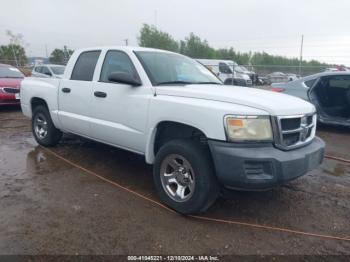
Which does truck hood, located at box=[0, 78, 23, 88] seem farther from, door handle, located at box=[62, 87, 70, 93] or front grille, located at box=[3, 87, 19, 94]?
door handle, located at box=[62, 87, 70, 93]

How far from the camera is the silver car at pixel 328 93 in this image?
7207 mm

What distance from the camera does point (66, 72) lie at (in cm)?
524

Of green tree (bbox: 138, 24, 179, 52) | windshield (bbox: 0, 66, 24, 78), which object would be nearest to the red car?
windshield (bbox: 0, 66, 24, 78)

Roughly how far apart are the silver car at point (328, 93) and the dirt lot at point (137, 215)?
2269 millimetres

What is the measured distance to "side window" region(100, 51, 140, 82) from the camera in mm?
4199

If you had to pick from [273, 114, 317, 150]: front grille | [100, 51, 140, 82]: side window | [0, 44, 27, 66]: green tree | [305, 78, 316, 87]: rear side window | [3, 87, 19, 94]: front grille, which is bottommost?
[3, 87, 19, 94]: front grille

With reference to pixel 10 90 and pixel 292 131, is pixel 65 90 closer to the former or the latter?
pixel 292 131

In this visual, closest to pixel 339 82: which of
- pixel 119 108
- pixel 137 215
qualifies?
pixel 119 108

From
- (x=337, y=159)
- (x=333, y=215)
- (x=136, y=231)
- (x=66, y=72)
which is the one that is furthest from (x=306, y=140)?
(x=66, y=72)

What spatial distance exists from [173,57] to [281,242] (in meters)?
2.82

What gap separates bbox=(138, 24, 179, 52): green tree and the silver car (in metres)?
41.6

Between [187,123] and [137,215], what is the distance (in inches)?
42.9

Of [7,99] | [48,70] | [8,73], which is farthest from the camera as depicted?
[48,70]

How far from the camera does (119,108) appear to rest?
13.6 ft
